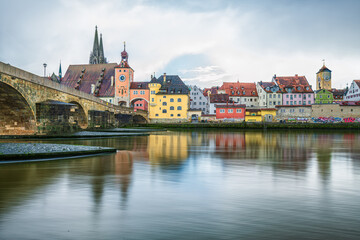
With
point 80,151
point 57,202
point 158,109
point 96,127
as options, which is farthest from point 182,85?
point 57,202

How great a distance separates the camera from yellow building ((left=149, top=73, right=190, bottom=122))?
8169 cm

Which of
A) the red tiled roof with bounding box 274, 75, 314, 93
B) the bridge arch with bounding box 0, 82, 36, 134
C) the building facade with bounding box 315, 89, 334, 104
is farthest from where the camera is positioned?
the building facade with bounding box 315, 89, 334, 104

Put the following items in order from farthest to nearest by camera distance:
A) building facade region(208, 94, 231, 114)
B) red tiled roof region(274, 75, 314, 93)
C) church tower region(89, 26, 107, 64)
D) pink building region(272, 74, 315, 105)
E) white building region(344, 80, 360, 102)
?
1. church tower region(89, 26, 107, 64)
2. red tiled roof region(274, 75, 314, 93)
3. pink building region(272, 74, 315, 105)
4. white building region(344, 80, 360, 102)
5. building facade region(208, 94, 231, 114)

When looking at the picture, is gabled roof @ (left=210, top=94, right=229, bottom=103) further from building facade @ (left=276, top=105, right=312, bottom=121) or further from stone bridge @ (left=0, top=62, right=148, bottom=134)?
stone bridge @ (left=0, top=62, right=148, bottom=134)

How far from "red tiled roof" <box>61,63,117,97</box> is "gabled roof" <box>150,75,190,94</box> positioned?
50.8 feet

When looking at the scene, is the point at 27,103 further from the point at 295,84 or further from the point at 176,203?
the point at 295,84

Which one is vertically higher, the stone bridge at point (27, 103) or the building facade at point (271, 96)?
the building facade at point (271, 96)

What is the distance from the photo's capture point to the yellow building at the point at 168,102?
3216 inches

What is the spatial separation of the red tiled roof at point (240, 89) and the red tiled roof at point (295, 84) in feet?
27.4

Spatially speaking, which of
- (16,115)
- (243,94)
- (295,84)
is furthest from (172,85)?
(16,115)

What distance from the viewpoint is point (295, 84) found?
91188 millimetres

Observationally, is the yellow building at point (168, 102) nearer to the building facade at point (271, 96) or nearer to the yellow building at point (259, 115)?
the yellow building at point (259, 115)

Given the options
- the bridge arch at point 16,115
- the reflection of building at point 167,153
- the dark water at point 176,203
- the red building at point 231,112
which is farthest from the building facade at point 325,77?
the dark water at point 176,203

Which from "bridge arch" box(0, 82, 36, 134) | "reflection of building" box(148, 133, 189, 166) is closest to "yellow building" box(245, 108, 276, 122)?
"reflection of building" box(148, 133, 189, 166)
